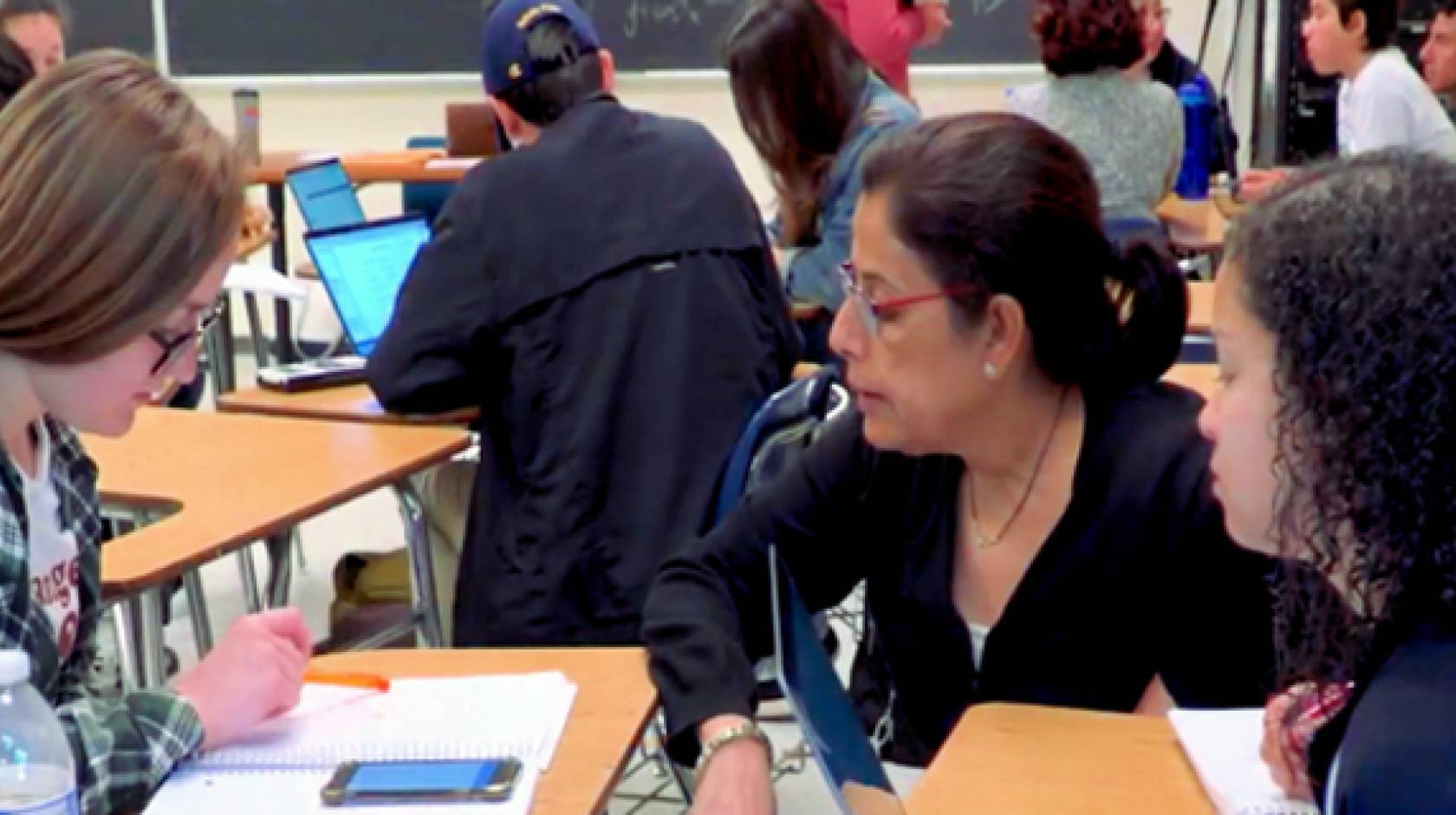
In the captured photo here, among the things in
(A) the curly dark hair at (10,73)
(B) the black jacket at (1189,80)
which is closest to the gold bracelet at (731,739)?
(A) the curly dark hair at (10,73)

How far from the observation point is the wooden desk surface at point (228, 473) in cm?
232

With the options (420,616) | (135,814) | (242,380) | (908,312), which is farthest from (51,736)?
(242,380)

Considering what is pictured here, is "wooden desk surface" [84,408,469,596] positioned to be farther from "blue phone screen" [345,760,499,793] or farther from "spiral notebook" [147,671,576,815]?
"blue phone screen" [345,760,499,793]

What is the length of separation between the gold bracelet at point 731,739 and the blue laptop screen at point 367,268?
1.96m

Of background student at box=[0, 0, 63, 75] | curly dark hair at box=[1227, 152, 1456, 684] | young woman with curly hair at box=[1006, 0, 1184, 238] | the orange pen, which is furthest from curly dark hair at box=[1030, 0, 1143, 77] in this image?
curly dark hair at box=[1227, 152, 1456, 684]

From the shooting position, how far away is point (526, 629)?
2.86 metres

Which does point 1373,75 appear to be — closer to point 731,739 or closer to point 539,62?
point 539,62

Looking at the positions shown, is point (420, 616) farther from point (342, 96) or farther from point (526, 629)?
point (342, 96)

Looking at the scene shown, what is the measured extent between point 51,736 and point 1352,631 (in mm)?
914

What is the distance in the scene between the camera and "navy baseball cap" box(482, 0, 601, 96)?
2912 mm

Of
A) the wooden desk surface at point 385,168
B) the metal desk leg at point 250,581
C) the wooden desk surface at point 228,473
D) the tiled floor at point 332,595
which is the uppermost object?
the wooden desk surface at point 228,473

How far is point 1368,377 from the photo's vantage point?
43.3 inches

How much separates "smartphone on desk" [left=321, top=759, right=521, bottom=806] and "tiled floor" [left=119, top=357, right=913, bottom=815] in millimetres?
1547

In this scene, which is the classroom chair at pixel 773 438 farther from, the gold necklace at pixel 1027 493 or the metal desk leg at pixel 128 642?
the metal desk leg at pixel 128 642
